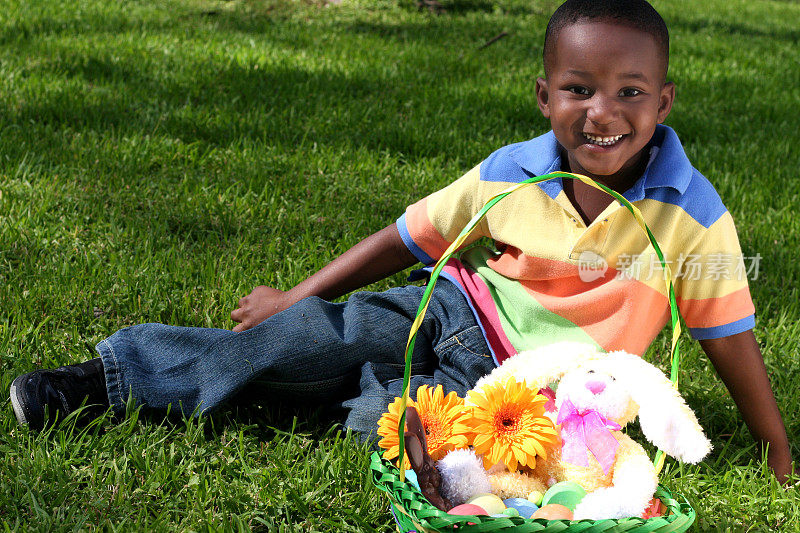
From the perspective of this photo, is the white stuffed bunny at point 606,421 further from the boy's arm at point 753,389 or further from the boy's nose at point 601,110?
the boy's nose at point 601,110

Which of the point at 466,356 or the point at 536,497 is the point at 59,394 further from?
the point at 536,497

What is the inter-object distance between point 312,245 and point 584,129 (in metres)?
1.31

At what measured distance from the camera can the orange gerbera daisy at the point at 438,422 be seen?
163 cm

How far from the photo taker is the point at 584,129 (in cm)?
181

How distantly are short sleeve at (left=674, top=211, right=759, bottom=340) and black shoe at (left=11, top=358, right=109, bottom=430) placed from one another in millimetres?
1471

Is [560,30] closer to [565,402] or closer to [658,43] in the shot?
[658,43]

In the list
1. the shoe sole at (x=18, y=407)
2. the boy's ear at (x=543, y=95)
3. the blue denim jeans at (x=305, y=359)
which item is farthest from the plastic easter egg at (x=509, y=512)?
the shoe sole at (x=18, y=407)

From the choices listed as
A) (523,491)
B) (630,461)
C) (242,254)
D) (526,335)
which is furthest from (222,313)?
(630,461)

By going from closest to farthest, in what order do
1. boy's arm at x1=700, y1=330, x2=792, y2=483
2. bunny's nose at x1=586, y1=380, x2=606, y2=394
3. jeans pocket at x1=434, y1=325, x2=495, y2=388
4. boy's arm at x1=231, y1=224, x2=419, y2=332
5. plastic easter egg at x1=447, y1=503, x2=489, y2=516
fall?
plastic easter egg at x1=447, y1=503, x2=489, y2=516 < bunny's nose at x1=586, y1=380, x2=606, y2=394 < boy's arm at x1=700, y1=330, x2=792, y2=483 < jeans pocket at x1=434, y1=325, x2=495, y2=388 < boy's arm at x1=231, y1=224, x2=419, y2=332

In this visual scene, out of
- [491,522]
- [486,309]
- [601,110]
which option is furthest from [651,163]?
[491,522]

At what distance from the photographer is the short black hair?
1.75m

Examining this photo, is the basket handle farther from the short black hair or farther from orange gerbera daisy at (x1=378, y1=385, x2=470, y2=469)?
the short black hair

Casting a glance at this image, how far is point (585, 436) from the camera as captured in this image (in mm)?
1654

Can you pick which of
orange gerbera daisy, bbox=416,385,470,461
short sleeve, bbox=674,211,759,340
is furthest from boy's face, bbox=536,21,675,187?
orange gerbera daisy, bbox=416,385,470,461
